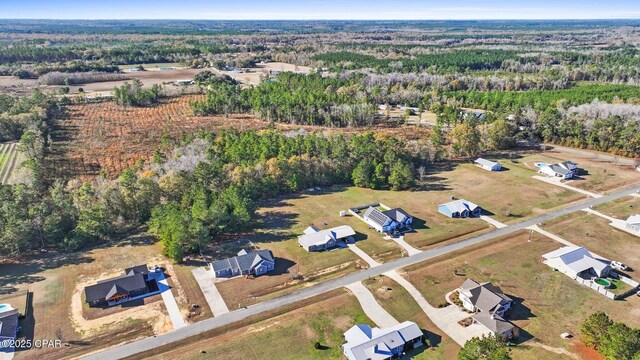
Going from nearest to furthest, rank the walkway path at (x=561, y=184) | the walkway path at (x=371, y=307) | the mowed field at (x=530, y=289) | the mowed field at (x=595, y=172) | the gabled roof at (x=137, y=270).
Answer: the mowed field at (x=530, y=289)
the walkway path at (x=371, y=307)
the gabled roof at (x=137, y=270)
the walkway path at (x=561, y=184)
the mowed field at (x=595, y=172)

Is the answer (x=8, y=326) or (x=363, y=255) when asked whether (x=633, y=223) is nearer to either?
(x=363, y=255)

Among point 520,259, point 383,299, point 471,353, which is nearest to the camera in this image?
point 471,353

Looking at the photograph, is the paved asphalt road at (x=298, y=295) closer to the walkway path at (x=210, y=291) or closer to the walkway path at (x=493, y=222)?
the walkway path at (x=493, y=222)

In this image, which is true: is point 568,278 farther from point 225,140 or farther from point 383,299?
point 225,140

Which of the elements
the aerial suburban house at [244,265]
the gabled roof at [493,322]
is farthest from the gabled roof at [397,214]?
the gabled roof at [493,322]

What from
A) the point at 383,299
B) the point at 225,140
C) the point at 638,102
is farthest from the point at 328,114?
the point at 638,102

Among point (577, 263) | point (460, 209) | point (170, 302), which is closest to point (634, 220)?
point (577, 263)
